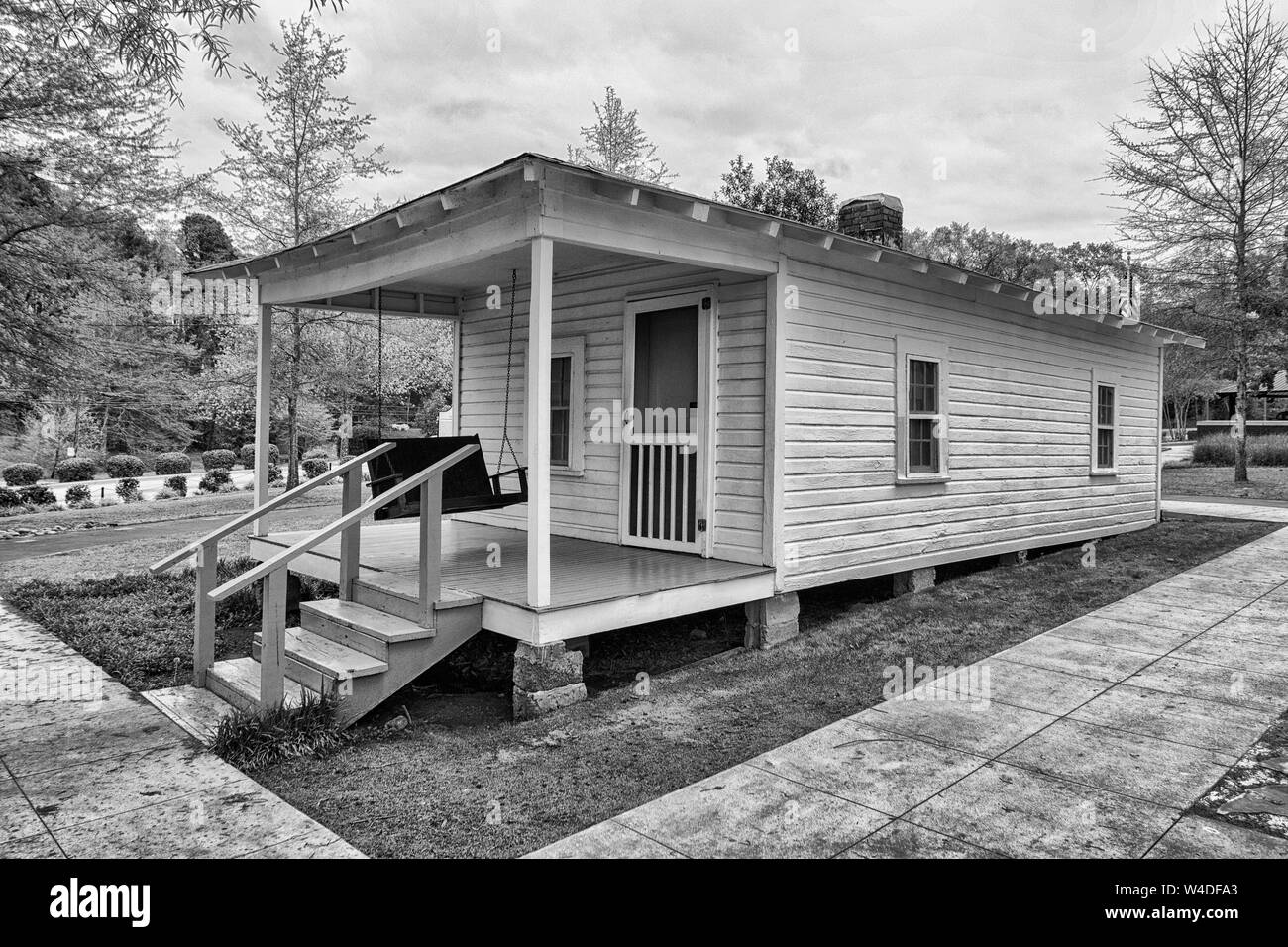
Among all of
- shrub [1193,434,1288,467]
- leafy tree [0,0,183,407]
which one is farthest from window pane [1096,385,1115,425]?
shrub [1193,434,1288,467]

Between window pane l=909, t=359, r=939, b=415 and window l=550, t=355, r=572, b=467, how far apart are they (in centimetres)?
307

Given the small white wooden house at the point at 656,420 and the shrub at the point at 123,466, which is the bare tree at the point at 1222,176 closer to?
the small white wooden house at the point at 656,420

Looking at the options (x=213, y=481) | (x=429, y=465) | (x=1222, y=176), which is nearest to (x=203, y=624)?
(x=429, y=465)

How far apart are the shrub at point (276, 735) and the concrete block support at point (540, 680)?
3.03ft

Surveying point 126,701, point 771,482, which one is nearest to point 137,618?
point 126,701

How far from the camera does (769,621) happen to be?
6012mm

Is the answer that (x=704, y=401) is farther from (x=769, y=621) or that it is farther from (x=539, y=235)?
(x=539, y=235)

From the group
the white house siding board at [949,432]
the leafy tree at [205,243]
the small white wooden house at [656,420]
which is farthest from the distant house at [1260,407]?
the leafy tree at [205,243]

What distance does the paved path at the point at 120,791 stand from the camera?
121 inches

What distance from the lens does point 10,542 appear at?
37.9ft

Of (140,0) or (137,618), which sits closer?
(140,0)

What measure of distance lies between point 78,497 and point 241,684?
551 inches
